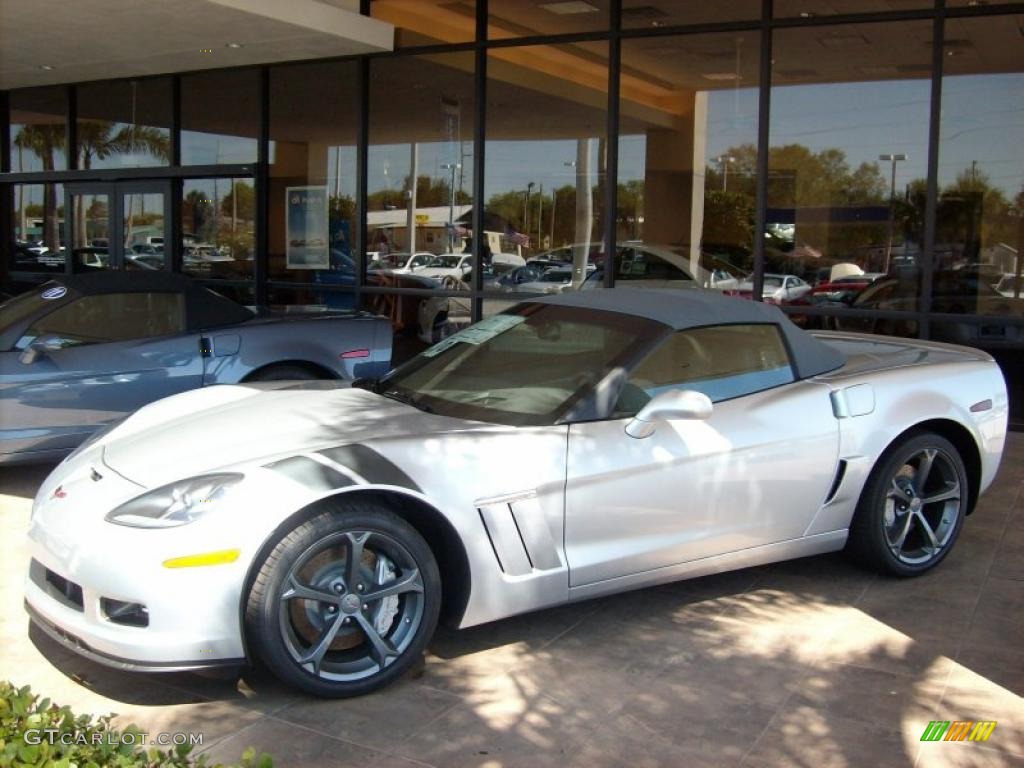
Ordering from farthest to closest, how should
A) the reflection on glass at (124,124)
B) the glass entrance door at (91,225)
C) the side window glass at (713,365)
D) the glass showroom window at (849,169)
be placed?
the glass entrance door at (91,225) → the reflection on glass at (124,124) → the glass showroom window at (849,169) → the side window glass at (713,365)

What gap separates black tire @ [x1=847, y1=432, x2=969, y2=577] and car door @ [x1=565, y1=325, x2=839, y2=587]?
0.37 meters

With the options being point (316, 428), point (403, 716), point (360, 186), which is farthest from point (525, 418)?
point (360, 186)

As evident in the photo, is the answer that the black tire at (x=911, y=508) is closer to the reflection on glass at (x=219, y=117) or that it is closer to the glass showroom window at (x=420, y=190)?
the glass showroom window at (x=420, y=190)

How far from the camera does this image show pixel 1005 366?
8.76 meters

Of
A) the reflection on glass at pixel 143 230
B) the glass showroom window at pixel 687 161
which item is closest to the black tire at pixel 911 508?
the glass showroom window at pixel 687 161

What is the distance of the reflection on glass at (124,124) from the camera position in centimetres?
1310

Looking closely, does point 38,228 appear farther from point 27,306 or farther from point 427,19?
point 27,306

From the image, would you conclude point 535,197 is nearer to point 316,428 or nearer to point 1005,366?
point 1005,366

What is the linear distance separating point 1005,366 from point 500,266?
4.79 meters

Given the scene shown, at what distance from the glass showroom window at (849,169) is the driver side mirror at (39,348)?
606cm

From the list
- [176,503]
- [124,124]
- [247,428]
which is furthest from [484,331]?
[124,124]

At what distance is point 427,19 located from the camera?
10938mm

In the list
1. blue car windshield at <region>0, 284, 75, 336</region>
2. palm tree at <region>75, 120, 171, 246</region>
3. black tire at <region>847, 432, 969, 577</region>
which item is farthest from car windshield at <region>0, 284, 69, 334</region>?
palm tree at <region>75, 120, 171, 246</region>

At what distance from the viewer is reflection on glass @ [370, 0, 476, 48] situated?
35.2 ft
